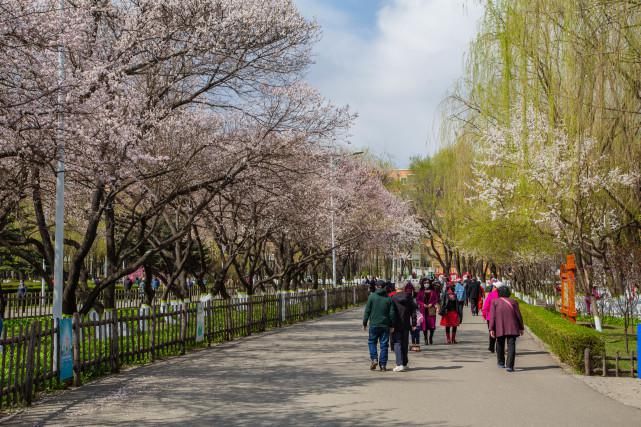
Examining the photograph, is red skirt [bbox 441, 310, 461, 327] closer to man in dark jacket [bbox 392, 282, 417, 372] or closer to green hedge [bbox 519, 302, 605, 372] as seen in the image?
green hedge [bbox 519, 302, 605, 372]

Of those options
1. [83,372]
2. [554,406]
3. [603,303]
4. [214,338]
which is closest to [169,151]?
[214,338]

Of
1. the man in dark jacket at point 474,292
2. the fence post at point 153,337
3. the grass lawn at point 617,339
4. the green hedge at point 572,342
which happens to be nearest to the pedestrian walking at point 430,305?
the green hedge at point 572,342

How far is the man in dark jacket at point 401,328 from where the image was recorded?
13.8 meters

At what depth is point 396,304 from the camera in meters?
14.6

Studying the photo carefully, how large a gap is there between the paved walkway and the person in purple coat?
1.08ft

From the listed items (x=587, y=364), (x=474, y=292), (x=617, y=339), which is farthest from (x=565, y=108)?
(x=474, y=292)

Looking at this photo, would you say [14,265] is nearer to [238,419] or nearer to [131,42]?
[131,42]

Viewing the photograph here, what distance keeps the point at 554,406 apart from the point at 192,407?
4671 millimetres

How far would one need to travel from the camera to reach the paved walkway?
8805 millimetres

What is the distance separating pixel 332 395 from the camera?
10672 millimetres

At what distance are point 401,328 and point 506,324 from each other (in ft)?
6.35

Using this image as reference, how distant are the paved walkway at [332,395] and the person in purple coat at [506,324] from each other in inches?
13.0

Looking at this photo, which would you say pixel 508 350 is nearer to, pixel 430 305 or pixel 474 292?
pixel 430 305

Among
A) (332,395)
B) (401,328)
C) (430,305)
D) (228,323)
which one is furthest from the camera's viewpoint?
(228,323)
